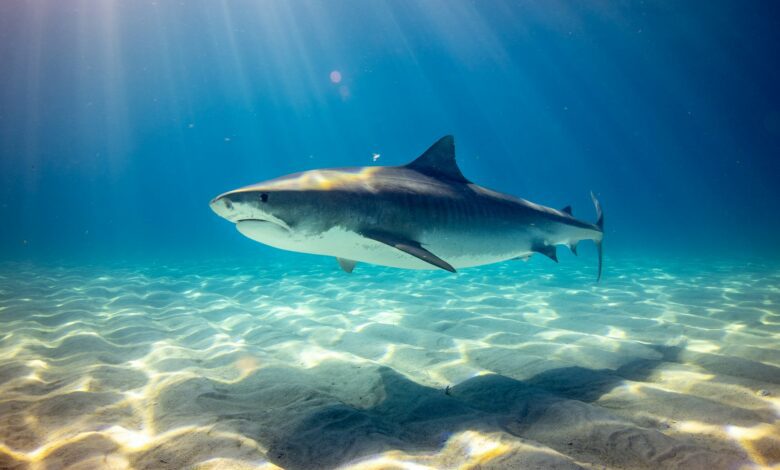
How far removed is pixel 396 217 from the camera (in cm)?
380

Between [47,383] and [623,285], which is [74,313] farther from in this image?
[623,285]

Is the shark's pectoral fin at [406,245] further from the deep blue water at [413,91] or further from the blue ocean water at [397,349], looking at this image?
the deep blue water at [413,91]

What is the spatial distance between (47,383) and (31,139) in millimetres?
97758

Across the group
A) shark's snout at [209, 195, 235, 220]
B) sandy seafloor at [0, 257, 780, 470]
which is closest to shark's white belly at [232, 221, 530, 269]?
shark's snout at [209, 195, 235, 220]

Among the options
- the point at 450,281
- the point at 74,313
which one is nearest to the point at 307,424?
the point at 74,313

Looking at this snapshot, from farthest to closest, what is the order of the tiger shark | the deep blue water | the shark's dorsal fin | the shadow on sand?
1. the deep blue water
2. the shark's dorsal fin
3. the tiger shark
4. the shadow on sand

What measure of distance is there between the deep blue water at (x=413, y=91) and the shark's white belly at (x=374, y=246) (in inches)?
1042

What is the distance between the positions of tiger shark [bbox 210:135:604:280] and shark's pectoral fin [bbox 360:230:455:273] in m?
0.01

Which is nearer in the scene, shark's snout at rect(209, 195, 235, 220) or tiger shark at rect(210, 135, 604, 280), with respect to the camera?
shark's snout at rect(209, 195, 235, 220)

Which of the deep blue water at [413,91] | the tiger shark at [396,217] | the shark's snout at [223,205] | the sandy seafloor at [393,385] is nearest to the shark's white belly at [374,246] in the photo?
the tiger shark at [396,217]

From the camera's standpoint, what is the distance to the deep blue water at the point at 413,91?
36812 millimetres

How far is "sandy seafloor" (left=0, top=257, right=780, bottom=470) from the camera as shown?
211 centimetres

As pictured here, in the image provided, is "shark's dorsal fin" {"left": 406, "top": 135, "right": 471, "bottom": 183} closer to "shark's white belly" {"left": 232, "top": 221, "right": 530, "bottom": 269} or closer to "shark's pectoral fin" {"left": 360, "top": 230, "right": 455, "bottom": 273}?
"shark's white belly" {"left": 232, "top": 221, "right": 530, "bottom": 269}

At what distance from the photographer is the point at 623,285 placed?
1034 cm
